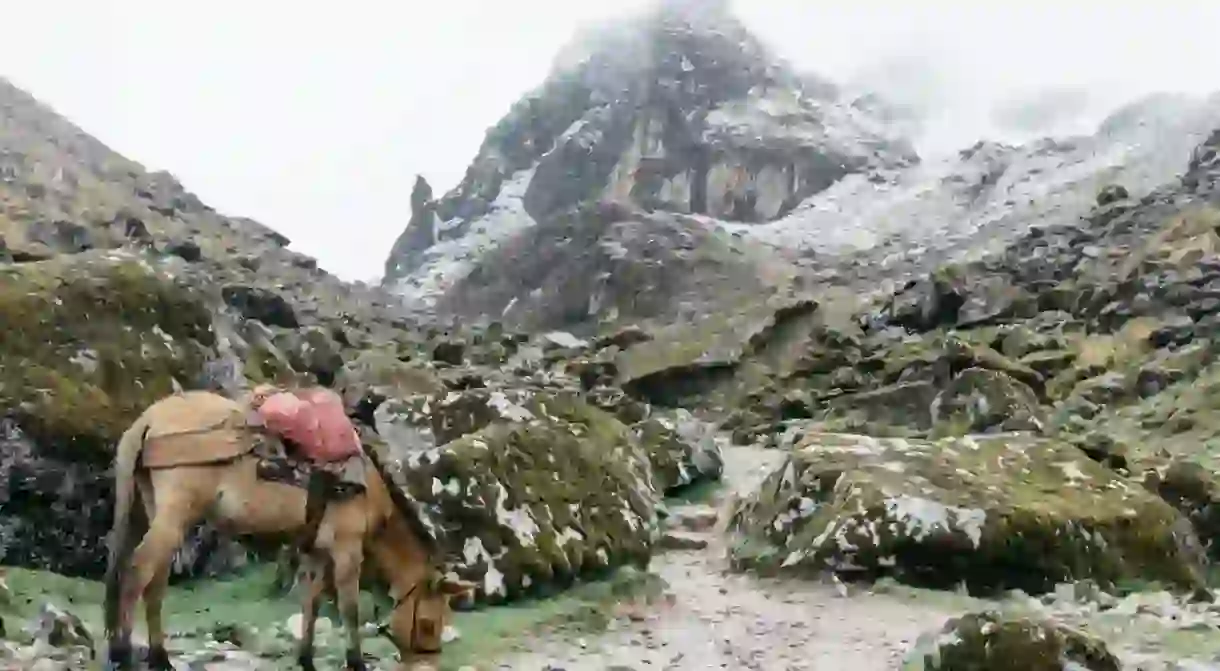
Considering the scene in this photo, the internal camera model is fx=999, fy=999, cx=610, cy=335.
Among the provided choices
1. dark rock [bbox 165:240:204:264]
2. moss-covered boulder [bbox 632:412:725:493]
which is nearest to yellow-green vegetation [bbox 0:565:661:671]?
moss-covered boulder [bbox 632:412:725:493]

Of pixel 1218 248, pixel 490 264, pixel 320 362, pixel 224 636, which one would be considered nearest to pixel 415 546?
pixel 224 636

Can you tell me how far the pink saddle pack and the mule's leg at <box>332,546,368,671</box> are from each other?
0.80 meters

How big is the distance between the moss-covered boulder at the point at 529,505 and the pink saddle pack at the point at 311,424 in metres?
2.90

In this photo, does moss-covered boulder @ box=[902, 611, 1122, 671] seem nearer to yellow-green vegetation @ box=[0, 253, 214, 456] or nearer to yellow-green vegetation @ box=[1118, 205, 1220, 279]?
yellow-green vegetation @ box=[0, 253, 214, 456]

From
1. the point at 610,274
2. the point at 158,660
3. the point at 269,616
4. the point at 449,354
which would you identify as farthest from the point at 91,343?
the point at 610,274

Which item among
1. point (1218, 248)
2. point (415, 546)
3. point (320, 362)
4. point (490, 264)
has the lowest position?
point (415, 546)

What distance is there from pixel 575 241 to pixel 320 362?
7157cm

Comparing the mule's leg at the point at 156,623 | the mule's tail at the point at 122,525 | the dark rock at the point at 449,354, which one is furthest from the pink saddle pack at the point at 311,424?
the dark rock at the point at 449,354

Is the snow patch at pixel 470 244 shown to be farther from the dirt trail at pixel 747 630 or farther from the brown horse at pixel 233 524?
the brown horse at pixel 233 524

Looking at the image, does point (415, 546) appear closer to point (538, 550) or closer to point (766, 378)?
point (538, 550)

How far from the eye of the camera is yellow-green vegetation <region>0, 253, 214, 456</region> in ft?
33.8

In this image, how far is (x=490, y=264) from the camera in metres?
105

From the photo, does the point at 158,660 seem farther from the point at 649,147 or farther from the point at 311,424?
the point at 649,147

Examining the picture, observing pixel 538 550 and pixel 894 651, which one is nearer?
pixel 894 651
